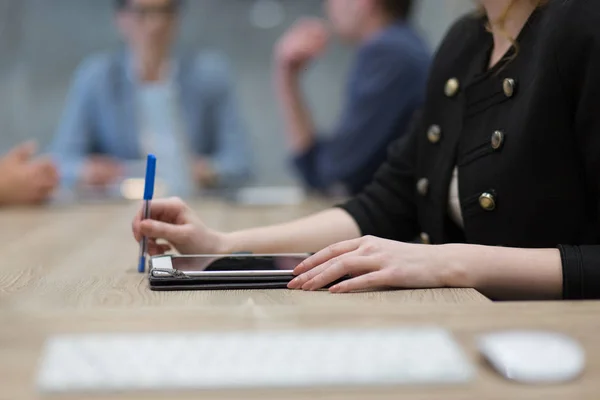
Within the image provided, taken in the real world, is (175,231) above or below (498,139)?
below

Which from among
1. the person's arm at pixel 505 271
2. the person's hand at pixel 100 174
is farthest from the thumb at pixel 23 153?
the person's arm at pixel 505 271

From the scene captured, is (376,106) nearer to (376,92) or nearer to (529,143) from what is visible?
(376,92)

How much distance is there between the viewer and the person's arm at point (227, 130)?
332cm

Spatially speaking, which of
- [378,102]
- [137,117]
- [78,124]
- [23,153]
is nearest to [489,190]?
[378,102]

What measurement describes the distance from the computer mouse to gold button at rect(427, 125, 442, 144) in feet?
2.04

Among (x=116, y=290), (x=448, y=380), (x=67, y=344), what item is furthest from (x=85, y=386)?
(x=116, y=290)

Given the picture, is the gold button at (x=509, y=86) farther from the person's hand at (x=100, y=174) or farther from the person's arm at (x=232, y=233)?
the person's hand at (x=100, y=174)

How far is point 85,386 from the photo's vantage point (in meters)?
0.60

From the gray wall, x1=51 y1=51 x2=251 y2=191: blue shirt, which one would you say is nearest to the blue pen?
x1=51 y1=51 x2=251 y2=191: blue shirt

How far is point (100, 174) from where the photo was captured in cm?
267

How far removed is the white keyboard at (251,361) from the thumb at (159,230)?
16.6 inches

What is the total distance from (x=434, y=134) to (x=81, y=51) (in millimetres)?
2761

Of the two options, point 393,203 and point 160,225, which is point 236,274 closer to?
point 160,225

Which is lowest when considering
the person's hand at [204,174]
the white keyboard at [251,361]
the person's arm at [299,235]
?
the person's hand at [204,174]
